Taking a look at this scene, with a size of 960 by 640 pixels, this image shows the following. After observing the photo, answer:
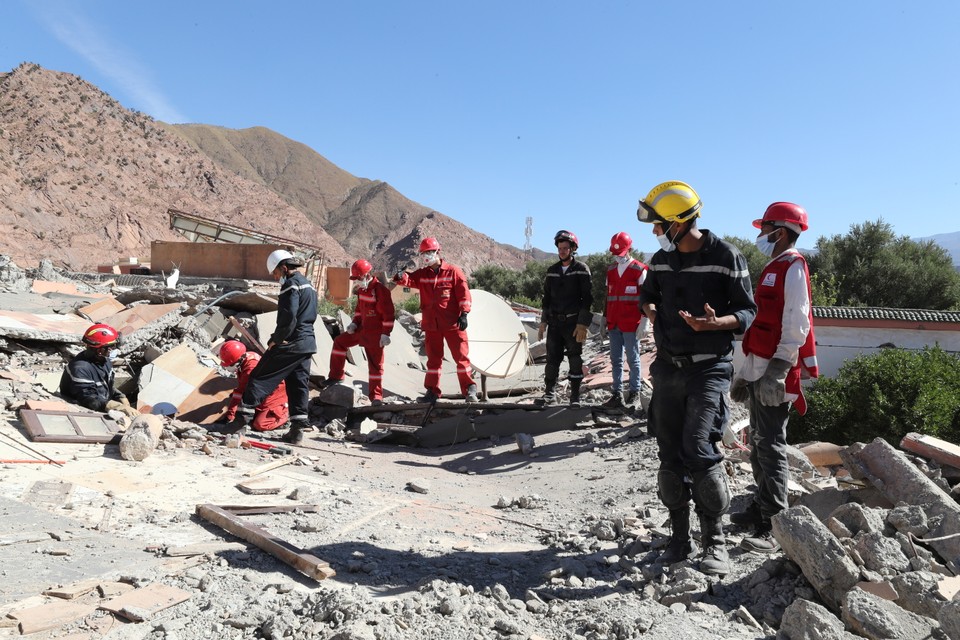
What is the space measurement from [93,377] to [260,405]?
5.33 feet

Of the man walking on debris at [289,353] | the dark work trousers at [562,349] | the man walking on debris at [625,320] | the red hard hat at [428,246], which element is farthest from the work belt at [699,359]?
the red hard hat at [428,246]

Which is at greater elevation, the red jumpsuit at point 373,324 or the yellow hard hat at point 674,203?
the yellow hard hat at point 674,203

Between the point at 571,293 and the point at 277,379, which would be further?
the point at 571,293

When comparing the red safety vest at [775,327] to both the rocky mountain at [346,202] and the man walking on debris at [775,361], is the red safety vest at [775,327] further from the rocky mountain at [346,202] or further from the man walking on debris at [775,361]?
the rocky mountain at [346,202]

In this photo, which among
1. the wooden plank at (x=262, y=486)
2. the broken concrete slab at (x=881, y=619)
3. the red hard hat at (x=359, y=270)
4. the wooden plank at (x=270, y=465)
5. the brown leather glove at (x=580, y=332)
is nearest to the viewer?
the broken concrete slab at (x=881, y=619)

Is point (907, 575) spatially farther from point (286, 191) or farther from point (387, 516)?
point (286, 191)

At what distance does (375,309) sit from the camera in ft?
29.0

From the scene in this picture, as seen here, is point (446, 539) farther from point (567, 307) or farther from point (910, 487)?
point (567, 307)

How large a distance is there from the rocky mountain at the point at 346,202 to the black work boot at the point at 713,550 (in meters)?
79.0

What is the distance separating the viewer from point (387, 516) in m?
4.72

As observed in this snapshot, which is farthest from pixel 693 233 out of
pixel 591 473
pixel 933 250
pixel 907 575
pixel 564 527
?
pixel 933 250

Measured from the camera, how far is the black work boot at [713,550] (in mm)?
3332

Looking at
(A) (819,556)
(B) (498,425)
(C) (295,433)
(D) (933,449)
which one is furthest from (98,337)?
(D) (933,449)

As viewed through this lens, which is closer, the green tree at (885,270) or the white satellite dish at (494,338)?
the white satellite dish at (494,338)
